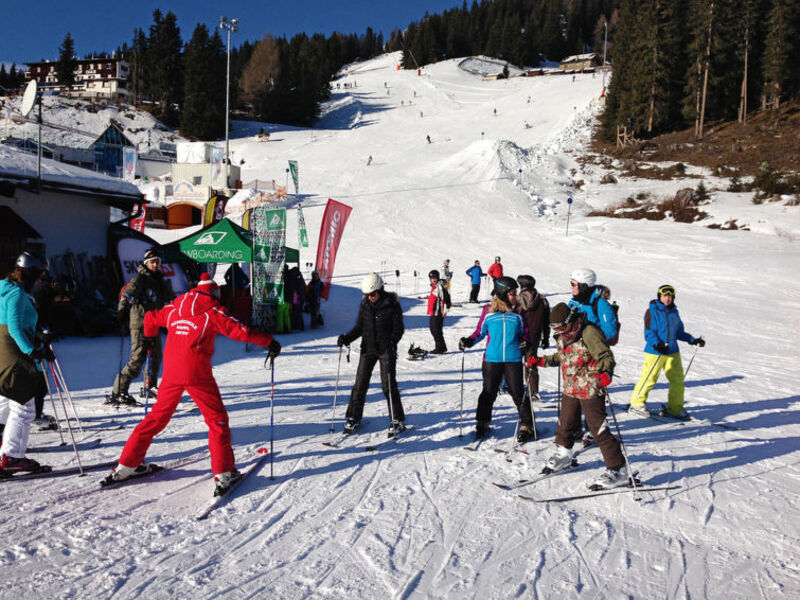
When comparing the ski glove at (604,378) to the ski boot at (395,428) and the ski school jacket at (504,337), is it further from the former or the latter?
the ski boot at (395,428)

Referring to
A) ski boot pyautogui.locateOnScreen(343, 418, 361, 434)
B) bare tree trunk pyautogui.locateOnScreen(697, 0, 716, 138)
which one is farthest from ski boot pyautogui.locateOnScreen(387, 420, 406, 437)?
bare tree trunk pyautogui.locateOnScreen(697, 0, 716, 138)

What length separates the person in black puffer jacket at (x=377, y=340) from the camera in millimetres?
5570

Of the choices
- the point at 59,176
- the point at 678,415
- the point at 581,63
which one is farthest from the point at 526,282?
the point at 581,63

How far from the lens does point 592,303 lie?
5.46 m

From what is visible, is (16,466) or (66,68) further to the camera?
(66,68)

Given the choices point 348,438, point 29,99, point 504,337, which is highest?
point 29,99

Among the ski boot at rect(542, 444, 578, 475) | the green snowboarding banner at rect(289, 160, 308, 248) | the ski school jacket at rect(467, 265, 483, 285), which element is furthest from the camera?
the green snowboarding banner at rect(289, 160, 308, 248)

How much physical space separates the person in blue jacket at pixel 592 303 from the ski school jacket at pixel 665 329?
109cm

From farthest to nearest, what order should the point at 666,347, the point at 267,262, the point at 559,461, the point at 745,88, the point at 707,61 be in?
the point at 707,61
the point at 745,88
the point at 267,262
the point at 666,347
the point at 559,461

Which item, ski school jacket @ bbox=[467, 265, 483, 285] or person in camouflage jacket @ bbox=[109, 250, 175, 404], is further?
ski school jacket @ bbox=[467, 265, 483, 285]

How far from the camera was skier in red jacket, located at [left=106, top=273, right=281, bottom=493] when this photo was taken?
157 inches

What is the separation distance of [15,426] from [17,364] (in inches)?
19.9

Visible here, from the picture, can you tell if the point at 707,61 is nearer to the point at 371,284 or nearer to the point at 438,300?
the point at 438,300

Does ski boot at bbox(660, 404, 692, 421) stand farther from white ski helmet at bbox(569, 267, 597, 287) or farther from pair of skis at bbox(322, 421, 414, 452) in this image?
pair of skis at bbox(322, 421, 414, 452)
